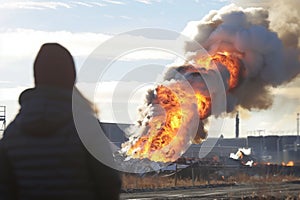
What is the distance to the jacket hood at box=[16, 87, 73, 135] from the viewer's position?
16.1 feet

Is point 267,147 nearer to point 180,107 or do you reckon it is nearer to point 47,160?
point 180,107

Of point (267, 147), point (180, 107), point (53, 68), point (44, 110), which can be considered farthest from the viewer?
point (267, 147)

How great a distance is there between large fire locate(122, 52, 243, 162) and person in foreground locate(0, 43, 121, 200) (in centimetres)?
3437

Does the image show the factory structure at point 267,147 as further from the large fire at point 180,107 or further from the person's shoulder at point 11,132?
the person's shoulder at point 11,132

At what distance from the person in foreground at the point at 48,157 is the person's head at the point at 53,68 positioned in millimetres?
16

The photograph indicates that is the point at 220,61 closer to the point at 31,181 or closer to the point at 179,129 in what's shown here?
the point at 179,129

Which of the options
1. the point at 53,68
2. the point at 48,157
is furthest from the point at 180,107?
the point at 48,157

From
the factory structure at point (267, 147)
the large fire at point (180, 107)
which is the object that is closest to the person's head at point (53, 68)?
the large fire at point (180, 107)

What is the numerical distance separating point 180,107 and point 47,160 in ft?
113

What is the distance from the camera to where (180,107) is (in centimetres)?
3931

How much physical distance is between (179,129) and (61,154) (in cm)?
3628

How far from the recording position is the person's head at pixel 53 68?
5.02 m

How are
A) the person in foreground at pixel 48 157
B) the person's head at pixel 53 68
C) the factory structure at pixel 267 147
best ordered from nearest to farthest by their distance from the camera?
the person in foreground at pixel 48 157
the person's head at pixel 53 68
the factory structure at pixel 267 147

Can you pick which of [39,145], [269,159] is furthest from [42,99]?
[269,159]
